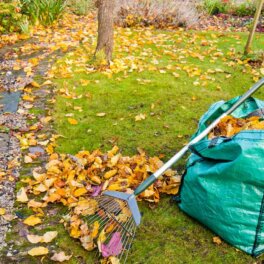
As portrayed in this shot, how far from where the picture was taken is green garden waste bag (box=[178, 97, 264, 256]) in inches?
82.8

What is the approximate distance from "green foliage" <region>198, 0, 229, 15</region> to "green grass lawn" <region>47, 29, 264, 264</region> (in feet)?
11.0

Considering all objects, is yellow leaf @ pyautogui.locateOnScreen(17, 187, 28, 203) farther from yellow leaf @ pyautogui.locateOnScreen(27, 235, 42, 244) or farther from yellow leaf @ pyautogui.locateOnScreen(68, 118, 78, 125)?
yellow leaf @ pyautogui.locateOnScreen(68, 118, 78, 125)

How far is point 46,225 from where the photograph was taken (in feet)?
8.02

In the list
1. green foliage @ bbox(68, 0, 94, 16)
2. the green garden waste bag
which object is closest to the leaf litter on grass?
the green garden waste bag

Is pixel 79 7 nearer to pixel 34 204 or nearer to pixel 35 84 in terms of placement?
pixel 35 84

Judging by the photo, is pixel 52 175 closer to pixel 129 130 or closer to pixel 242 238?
pixel 129 130

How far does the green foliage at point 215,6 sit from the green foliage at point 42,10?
13.1 feet

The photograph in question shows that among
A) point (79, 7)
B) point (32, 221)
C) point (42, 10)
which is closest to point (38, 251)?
point (32, 221)

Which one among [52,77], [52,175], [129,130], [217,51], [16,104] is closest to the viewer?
[52,175]

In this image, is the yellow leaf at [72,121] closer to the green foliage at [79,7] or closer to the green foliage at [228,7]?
the green foliage at [79,7]

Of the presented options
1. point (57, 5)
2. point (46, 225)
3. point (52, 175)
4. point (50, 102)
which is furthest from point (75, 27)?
point (46, 225)

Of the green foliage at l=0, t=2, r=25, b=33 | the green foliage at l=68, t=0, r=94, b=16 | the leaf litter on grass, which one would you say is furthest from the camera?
the green foliage at l=68, t=0, r=94, b=16

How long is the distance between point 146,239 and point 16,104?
2.39 m

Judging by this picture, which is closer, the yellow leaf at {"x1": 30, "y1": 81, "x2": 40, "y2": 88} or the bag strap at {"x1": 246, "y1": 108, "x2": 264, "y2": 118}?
the bag strap at {"x1": 246, "y1": 108, "x2": 264, "y2": 118}
